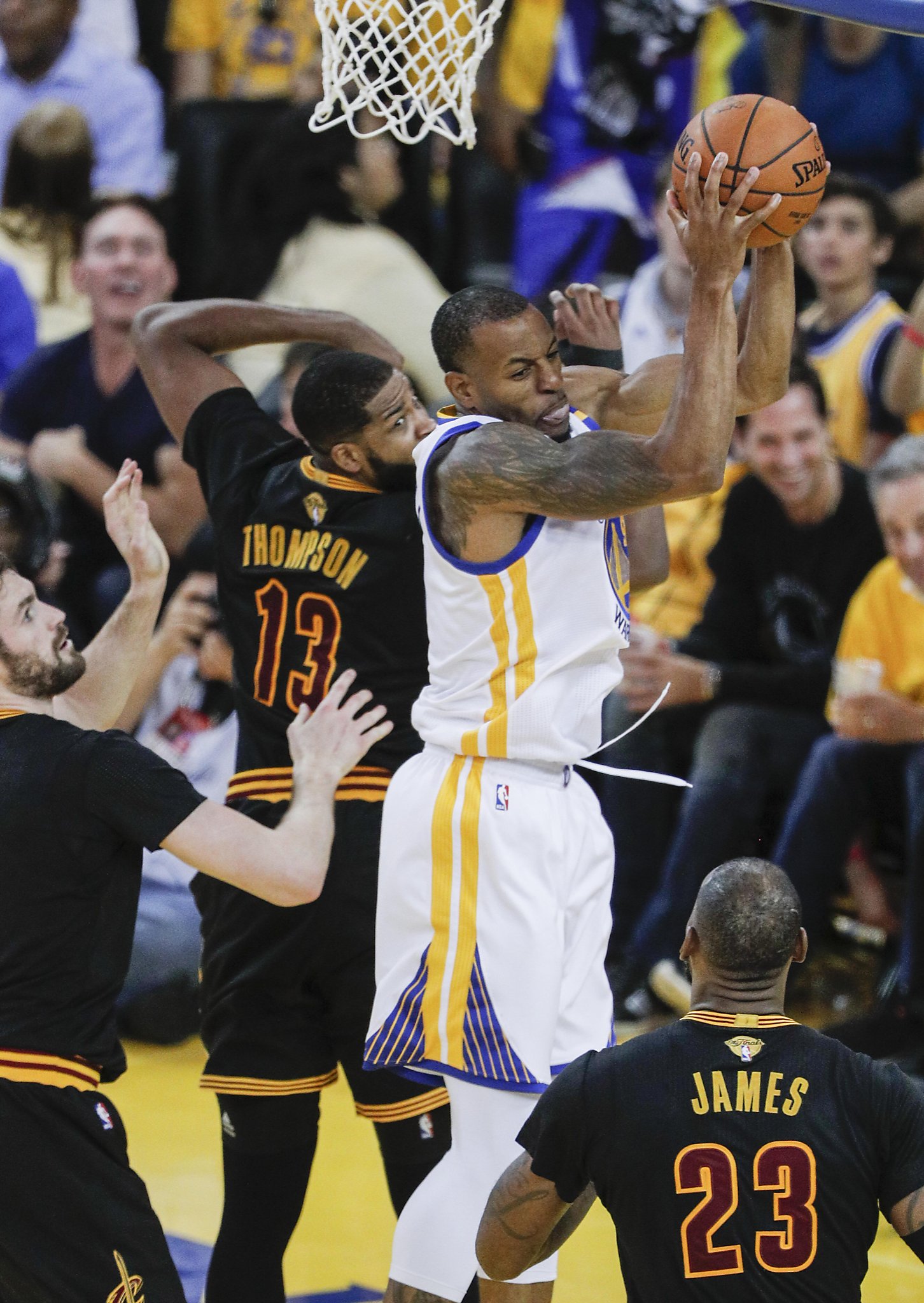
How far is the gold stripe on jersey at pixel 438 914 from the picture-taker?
383 cm

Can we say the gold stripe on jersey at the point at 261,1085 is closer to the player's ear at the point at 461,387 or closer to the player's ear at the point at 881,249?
the player's ear at the point at 461,387

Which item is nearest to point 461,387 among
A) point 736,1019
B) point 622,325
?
point 736,1019

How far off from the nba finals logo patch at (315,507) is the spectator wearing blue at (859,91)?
4.66 m

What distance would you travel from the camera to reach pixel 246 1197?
439 cm

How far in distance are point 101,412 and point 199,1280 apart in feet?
14.5

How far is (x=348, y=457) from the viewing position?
14.5 ft

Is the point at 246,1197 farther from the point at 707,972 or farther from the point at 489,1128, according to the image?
the point at 707,972

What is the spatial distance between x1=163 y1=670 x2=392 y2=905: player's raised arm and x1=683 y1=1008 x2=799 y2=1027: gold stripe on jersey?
977 millimetres

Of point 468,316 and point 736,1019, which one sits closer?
point 736,1019

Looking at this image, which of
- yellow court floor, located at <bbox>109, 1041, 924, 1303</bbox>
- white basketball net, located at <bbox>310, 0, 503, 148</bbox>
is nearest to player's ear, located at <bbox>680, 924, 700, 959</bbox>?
yellow court floor, located at <bbox>109, 1041, 924, 1303</bbox>

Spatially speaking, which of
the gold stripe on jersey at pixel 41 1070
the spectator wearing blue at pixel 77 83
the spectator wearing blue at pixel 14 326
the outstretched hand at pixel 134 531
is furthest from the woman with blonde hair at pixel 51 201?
the gold stripe on jersey at pixel 41 1070

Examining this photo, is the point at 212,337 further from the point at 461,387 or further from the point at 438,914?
the point at 438,914

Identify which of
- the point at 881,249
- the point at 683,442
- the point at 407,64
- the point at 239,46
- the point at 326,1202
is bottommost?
the point at 326,1202

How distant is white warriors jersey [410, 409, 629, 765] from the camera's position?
3.80 metres
